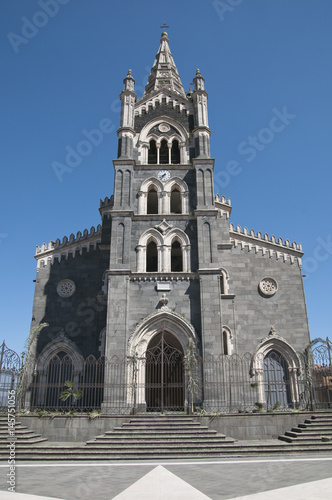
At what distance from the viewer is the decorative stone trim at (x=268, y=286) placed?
28911mm

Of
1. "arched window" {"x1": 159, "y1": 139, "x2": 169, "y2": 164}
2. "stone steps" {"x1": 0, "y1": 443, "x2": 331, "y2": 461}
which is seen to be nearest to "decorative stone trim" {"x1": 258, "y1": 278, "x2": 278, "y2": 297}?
"arched window" {"x1": 159, "y1": 139, "x2": 169, "y2": 164}

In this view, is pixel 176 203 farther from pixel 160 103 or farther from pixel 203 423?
pixel 203 423

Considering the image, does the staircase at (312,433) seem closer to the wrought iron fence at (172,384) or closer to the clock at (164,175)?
the wrought iron fence at (172,384)

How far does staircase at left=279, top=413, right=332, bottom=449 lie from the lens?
1660cm

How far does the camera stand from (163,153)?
30719 mm

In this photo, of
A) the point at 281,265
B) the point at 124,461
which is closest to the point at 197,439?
the point at 124,461

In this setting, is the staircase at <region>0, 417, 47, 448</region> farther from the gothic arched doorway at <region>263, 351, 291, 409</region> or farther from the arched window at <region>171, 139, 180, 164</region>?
the arched window at <region>171, 139, 180, 164</region>

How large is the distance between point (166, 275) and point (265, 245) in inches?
359

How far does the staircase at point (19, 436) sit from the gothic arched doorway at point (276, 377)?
14.1 m

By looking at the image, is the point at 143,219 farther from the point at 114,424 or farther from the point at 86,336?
the point at 114,424

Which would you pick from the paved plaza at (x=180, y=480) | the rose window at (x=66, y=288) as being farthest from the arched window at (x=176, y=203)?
the paved plaza at (x=180, y=480)

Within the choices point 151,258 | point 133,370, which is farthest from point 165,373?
point 151,258

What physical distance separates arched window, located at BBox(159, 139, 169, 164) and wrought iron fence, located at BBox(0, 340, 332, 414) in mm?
13531

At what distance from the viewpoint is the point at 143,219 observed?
27.0 meters
